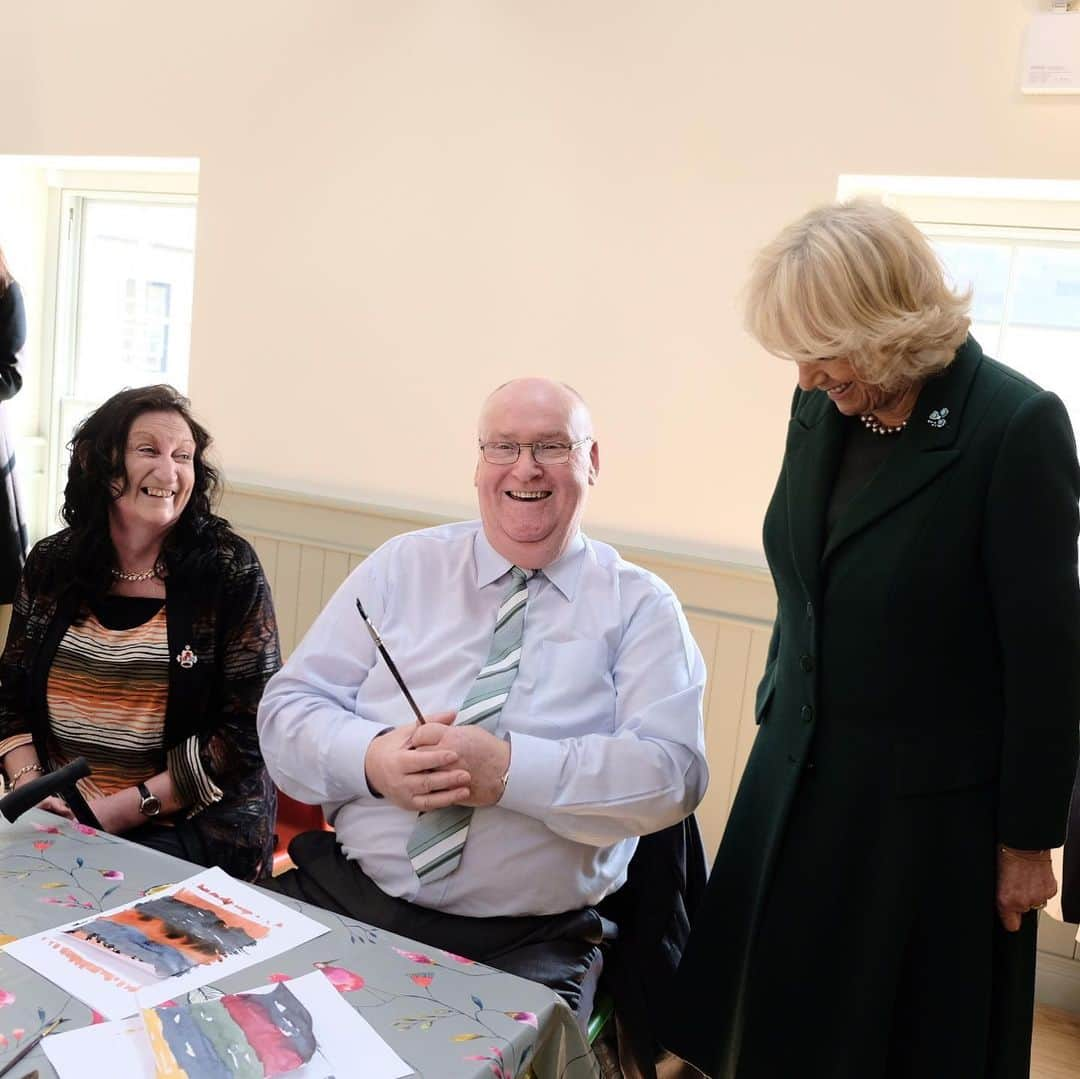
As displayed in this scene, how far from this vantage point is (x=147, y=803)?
1803 mm

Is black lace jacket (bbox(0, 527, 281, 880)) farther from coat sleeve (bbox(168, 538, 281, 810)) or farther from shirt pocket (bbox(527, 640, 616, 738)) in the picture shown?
shirt pocket (bbox(527, 640, 616, 738))

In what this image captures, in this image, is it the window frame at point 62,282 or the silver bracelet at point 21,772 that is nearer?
the silver bracelet at point 21,772

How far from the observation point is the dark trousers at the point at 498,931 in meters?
1.44

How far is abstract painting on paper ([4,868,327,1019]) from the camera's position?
1039mm

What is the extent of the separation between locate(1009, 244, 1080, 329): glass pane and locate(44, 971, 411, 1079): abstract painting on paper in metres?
2.38

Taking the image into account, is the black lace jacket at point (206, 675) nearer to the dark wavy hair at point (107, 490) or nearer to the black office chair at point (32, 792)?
the dark wavy hair at point (107, 490)

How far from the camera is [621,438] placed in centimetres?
292

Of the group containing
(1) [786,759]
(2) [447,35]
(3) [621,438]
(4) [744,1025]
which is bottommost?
(4) [744,1025]

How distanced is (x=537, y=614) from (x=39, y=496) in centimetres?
317

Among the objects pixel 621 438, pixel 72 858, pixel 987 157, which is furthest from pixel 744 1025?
pixel 987 157

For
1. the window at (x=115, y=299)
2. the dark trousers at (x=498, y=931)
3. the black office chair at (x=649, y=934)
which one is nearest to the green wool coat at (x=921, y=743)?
the black office chair at (x=649, y=934)

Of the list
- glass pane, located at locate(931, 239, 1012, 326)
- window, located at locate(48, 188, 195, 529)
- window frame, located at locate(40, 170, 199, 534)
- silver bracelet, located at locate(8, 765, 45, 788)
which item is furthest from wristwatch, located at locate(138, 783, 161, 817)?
window frame, located at locate(40, 170, 199, 534)

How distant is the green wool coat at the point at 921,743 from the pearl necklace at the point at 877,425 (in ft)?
0.12

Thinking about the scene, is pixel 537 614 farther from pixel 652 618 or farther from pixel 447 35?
pixel 447 35
